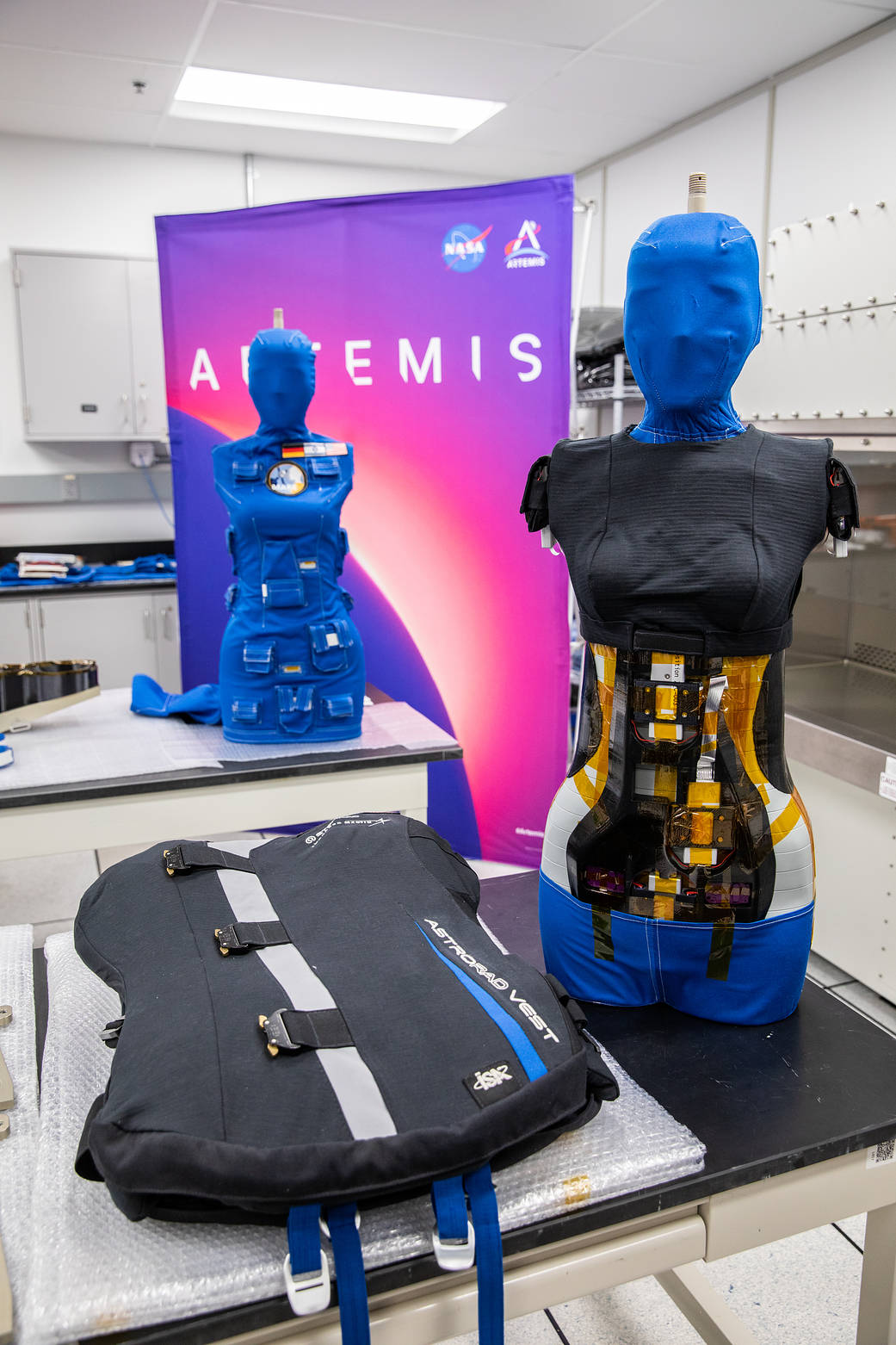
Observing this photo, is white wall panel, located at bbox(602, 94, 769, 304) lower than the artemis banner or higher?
higher

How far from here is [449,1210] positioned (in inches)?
34.6

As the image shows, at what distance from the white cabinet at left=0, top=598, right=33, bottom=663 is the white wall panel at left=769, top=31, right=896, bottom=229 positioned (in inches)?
151

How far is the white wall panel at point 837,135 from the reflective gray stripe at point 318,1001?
364cm

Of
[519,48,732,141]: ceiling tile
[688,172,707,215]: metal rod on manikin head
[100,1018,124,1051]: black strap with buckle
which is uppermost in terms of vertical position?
[519,48,732,141]: ceiling tile

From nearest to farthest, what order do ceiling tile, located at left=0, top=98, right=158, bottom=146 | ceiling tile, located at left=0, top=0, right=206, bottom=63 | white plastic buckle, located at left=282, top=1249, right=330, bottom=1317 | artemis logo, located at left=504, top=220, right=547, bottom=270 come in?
white plastic buckle, located at left=282, top=1249, right=330, bottom=1317, artemis logo, located at left=504, top=220, right=547, bottom=270, ceiling tile, located at left=0, top=0, right=206, bottom=63, ceiling tile, located at left=0, top=98, right=158, bottom=146

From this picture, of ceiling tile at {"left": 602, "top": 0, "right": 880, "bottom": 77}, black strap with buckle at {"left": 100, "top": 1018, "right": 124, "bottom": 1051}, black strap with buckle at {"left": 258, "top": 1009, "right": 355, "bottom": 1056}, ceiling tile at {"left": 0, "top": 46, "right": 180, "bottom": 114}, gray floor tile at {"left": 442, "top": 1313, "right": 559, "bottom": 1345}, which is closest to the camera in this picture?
black strap with buckle at {"left": 258, "top": 1009, "right": 355, "bottom": 1056}

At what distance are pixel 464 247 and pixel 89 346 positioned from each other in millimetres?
2491

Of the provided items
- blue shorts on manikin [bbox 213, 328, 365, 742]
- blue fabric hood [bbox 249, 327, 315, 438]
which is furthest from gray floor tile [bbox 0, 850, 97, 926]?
blue fabric hood [bbox 249, 327, 315, 438]

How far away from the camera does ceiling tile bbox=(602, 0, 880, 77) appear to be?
343 cm

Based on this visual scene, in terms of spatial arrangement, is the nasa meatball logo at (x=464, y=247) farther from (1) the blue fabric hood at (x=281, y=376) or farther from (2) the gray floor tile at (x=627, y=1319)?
(2) the gray floor tile at (x=627, y=1319)

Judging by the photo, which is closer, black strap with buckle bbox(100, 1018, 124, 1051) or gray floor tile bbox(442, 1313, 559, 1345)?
black strap with buckle bbox(100, 1018, 124, 1051)

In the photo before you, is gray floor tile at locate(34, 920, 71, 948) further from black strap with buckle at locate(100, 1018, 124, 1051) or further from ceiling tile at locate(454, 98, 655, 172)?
ceiling tile at locate(454, 98, 655, 172)

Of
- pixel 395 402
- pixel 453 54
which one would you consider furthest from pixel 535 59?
pixel 395 402

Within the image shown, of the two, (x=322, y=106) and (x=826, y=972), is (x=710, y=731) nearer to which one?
(x=826, y=972)
